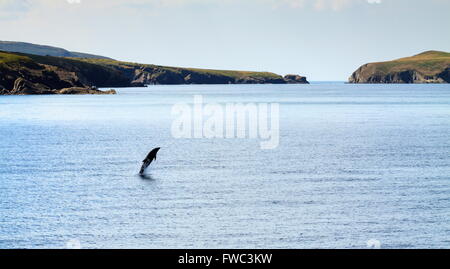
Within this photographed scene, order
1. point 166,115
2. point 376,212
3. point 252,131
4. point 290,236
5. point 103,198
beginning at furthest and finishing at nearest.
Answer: point 166,115
point 252,131
point 103,198
point 376,212
point 290,236

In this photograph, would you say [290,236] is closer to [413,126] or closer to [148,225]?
[148,225]

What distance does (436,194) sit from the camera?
45.0 m

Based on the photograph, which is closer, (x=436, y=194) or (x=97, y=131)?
(x=436, y=194)

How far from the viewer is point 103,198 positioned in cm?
4469

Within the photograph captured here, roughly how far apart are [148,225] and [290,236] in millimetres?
8123

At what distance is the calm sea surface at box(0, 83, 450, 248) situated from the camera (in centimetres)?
3447

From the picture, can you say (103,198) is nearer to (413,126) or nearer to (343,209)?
(343,209)

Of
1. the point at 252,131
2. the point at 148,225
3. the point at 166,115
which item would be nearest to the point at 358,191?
the point at 148,225

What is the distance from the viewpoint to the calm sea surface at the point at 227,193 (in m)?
34.5

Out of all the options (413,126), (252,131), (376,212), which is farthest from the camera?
(413,126)

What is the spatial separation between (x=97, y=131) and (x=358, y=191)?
66068 mm

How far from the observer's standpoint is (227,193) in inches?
1831
